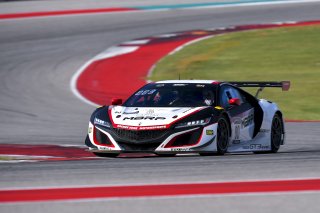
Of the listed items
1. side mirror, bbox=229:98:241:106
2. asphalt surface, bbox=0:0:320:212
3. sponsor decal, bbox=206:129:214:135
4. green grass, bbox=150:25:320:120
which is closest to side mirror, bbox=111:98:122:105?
side mirror, bbox=229:98:241:106

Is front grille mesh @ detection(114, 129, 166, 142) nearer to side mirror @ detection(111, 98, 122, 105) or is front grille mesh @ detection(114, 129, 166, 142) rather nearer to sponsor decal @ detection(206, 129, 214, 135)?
sponsor decal @ detection(206, 129, 214, 135)

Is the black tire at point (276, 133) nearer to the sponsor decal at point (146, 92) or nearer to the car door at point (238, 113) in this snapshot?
the car door at point (238, 113)

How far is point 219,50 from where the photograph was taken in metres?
28.5

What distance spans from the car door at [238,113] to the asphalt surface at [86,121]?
645 millimetres

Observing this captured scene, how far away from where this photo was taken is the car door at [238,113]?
1334cm

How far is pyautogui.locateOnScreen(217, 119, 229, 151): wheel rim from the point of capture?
12.7 metres

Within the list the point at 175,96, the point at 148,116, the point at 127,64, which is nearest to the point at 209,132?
the point at 148,116

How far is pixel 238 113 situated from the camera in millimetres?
13570

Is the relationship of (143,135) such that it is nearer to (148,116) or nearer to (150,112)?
(148,116)

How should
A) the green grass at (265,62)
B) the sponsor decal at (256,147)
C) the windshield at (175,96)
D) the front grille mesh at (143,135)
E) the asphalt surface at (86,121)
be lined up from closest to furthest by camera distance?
the asphalt surface at (86,121)
the front grille mesh at (143,135)
the windshield at (175,96)
the sponsor decal at (256,147)
the green grass at (265,62)

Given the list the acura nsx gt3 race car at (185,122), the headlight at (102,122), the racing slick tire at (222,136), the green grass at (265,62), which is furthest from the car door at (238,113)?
the green grass at (265,62)

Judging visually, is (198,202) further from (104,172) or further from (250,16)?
(250,16)

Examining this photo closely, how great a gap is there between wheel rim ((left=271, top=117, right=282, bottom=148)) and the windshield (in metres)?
1.43

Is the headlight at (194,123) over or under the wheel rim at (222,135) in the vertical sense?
over
